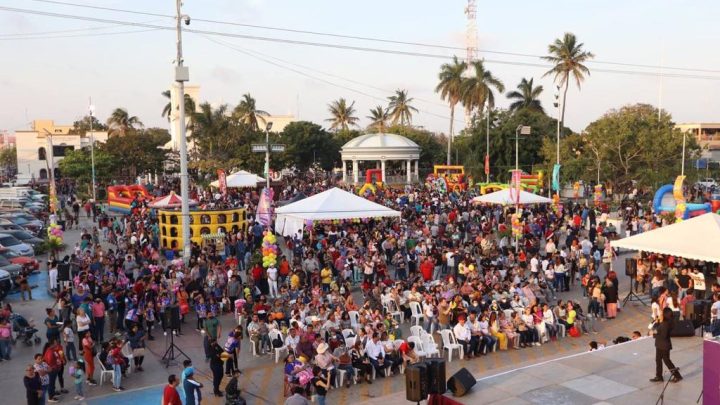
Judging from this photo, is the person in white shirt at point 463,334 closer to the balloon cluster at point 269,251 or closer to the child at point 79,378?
the balloon cluster at point 269,251

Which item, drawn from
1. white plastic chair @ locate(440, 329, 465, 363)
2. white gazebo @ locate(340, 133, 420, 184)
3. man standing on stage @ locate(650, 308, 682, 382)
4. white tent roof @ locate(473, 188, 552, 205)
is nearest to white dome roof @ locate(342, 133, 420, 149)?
white gazebo @ locate(340, 133, 420, 184)

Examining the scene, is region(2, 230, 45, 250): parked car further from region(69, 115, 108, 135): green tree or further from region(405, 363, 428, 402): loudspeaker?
region(69, 115, 108, 135): green tree

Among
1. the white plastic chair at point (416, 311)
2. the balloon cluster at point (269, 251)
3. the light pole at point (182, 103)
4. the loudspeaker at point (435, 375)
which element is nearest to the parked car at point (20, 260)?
the light pole at point (182, 103)

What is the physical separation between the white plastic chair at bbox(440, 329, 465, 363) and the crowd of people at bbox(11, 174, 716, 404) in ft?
0.15

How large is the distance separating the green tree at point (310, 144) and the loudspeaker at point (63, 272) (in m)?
48.8

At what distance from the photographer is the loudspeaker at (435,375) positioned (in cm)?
984

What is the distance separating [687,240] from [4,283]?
68.9 ft

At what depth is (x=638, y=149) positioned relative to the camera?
44.4 meters

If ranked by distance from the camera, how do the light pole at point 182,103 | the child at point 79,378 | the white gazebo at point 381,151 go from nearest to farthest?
the child at point 79,378 → the light pole at point 182,103 → the white gazebo at point 381,151

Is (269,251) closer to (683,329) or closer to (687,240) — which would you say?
(683,329)

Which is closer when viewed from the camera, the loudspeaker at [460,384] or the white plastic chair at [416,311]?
the loudspeaker at [460,384]

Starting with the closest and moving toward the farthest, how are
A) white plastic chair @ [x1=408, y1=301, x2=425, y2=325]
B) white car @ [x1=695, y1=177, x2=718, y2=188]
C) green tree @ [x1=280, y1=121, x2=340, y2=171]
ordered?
white plastic chair @ [x1=408, y1=301, x2=425, y2=325] < white car @ [x1=695, y1=177, x2=718, y2=188] < green tree @ [x1=280, y1=121, x2=340, y2=171]

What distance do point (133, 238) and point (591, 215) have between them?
66.0 ft

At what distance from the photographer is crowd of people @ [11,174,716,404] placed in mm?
12391
